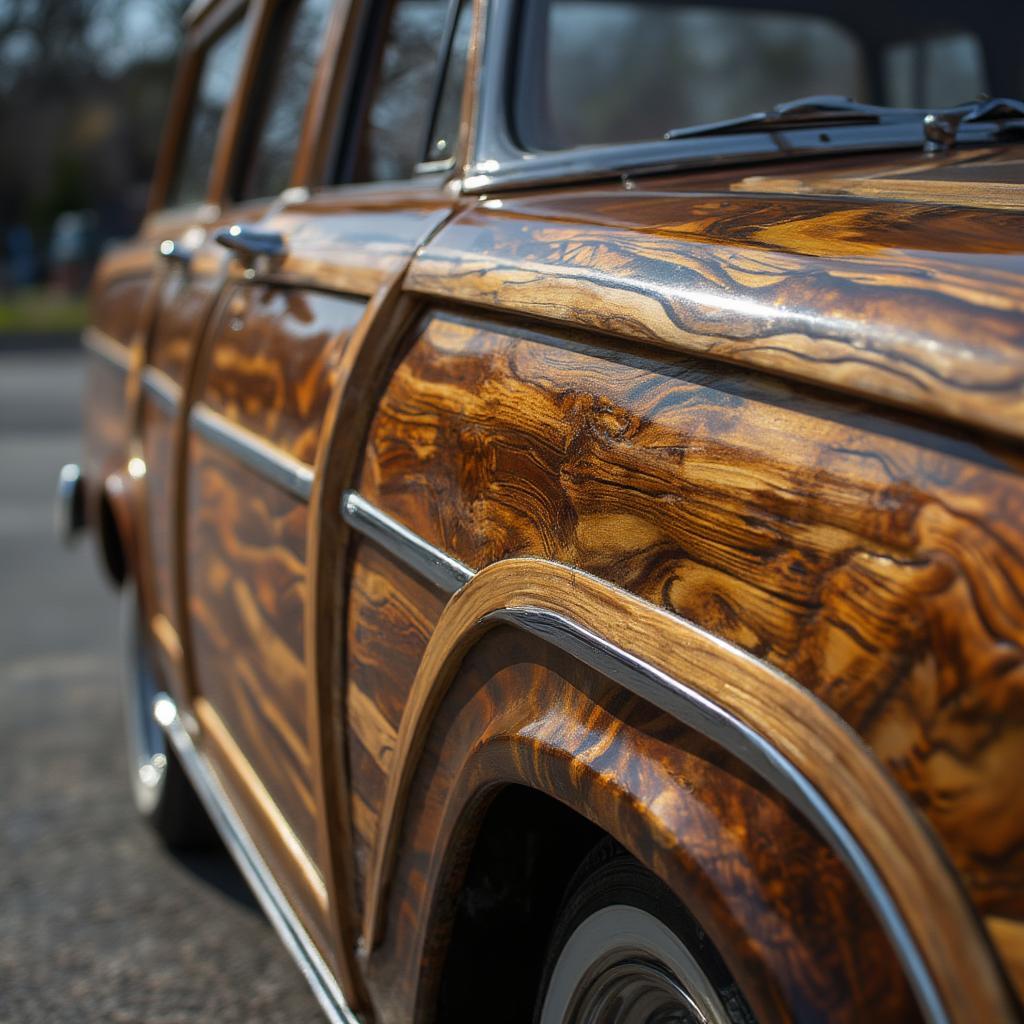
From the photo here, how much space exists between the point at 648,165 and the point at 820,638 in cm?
90

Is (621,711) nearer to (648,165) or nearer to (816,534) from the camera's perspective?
(816,534)

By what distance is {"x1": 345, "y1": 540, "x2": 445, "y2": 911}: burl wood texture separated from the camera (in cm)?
162

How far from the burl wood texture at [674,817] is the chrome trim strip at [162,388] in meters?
1.60

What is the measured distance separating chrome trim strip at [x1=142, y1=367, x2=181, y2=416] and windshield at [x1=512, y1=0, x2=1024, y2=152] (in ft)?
3.47

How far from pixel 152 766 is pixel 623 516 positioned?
2.73 metres

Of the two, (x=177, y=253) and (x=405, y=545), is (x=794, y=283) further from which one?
(x=177, y=253)

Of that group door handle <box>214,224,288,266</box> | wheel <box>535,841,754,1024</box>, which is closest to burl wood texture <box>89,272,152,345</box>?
door handle <box>214,224,288,266</box>

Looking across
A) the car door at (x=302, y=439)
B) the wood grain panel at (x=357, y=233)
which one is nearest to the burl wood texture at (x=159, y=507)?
the car door at (x=302, y=439)

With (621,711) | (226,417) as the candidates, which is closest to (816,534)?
(621,711)

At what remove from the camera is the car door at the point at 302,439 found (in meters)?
1.86

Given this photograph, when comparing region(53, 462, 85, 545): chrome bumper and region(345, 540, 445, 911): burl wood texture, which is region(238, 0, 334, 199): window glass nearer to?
region(345, 540, 445, 911): burl wood texture

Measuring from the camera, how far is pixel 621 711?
1.17 metres

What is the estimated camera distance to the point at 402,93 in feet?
7.84

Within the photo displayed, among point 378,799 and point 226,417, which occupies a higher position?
point 226,417
